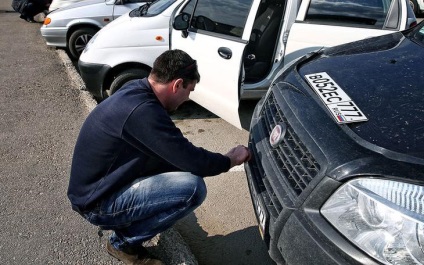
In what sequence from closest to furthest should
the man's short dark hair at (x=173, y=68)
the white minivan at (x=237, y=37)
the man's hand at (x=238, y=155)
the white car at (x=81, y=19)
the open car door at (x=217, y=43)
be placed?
the man's short dark hair at (x=173, y=68) < the man's hand at (x=238, y=155) < the open car door at (x=217, y=43) < the white minivan at (x=237, y=37) < the white car at (x=81, y=19)

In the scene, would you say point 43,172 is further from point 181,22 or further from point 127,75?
point 181,22

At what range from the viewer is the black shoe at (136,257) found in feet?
7.43

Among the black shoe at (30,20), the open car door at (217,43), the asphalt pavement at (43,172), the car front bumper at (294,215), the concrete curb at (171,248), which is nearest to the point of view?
the car front bumper at (294,215)

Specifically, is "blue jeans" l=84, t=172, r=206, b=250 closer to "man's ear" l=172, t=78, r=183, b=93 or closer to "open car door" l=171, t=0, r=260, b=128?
"man's ear" l=172, t=78, r=183, b=93

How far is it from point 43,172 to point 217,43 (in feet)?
6.47

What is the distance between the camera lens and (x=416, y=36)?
8.84 ft

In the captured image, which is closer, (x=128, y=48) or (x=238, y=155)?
(x=238, y=155)

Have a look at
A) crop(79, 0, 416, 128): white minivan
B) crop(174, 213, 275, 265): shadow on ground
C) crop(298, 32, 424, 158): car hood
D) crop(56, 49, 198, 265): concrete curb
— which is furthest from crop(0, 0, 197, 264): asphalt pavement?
crop(298, 32, 424, 158): car hood

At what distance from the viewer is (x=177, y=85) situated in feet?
6.73

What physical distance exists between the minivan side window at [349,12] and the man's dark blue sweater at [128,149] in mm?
2401

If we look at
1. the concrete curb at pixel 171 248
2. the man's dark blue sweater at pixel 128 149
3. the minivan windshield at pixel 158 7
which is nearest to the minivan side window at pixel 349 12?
the minivan windshield at pixel 158 7

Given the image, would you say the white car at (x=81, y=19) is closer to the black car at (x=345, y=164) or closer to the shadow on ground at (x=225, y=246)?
the shadow on ground at (x=225, y=246)

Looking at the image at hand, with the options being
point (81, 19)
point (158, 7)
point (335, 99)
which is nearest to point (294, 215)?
point (335, 99)

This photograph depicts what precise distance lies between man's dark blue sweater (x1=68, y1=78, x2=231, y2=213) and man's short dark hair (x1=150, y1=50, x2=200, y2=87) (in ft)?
0.34
